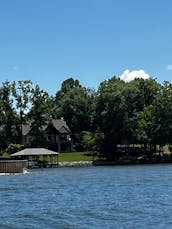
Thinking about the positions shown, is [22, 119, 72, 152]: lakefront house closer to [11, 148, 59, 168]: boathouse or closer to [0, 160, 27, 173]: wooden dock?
[11, 148, 59, 168]: boathouse

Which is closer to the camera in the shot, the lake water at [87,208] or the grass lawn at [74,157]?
the lake water at [87,208]

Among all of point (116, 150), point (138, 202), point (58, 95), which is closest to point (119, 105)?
point (116, 150)

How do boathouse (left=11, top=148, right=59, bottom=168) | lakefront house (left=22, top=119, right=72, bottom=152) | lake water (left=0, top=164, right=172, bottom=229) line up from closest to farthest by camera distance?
lake water (left=0, top=164, right=172, bottom=229) → boathouse (left=11, top=148, right=59, bottom=168) → lakefront house (left=22, top=119, right=72, bottom=152)

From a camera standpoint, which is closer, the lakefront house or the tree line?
the tree line

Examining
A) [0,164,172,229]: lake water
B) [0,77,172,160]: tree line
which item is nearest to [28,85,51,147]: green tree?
[0,77,172,160]: tree line

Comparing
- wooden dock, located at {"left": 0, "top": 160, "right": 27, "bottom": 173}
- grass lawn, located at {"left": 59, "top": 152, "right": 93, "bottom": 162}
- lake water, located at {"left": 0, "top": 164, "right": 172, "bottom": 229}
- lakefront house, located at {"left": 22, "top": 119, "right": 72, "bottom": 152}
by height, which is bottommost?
lake water, located at {"left": 0, "top": 164, "right": 172, "bottom": 229}

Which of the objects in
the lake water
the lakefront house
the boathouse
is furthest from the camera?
the lakefront house

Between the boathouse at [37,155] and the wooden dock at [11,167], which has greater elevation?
the boathouse at [37,155]

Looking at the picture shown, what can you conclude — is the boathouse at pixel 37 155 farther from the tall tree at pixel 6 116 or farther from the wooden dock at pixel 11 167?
the wooden dock at pixel 11 167

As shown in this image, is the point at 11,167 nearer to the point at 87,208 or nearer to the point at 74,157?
the point at 74,157

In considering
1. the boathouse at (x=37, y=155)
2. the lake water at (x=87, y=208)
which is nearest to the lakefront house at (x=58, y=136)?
the boathouse at (x=37, y=155)

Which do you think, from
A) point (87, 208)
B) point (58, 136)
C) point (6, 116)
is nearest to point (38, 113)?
point (6, 116)

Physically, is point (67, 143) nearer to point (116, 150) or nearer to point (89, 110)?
point (89, 110)

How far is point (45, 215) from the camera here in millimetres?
31484
